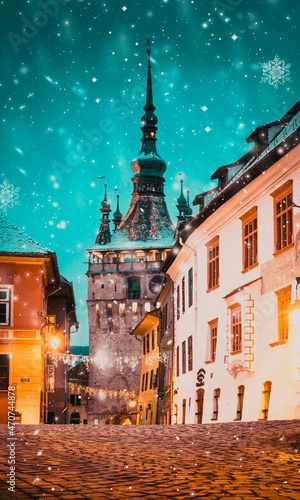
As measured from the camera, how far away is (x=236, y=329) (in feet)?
75.7

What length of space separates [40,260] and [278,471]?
23.3m

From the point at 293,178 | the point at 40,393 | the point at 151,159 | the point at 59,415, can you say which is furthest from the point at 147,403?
the point at 151,159

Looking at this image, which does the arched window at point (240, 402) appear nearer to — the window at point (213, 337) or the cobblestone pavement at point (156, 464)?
the window at point (213, 337)

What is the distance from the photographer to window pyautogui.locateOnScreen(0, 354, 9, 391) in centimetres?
3035

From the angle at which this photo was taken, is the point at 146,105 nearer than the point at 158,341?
No

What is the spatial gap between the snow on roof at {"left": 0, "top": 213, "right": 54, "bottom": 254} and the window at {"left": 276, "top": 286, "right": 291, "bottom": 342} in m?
13.6

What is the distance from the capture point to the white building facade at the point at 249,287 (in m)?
18.9

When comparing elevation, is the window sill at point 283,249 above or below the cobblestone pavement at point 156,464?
above

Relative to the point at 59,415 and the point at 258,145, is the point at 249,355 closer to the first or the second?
the point at 258,145

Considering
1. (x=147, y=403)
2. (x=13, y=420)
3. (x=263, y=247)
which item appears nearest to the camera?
(x=263, y=247)

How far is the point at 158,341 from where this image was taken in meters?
47.0

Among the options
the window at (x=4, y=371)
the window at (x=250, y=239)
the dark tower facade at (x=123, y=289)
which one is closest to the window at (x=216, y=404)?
the window at (x=250, y=239)

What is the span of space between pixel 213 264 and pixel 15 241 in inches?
361

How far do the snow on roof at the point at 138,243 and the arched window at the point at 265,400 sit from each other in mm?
88940
